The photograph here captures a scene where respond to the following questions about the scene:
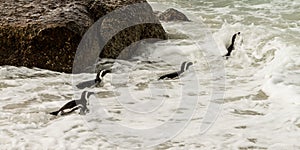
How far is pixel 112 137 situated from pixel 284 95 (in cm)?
209

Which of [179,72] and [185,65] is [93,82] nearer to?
[179,72]

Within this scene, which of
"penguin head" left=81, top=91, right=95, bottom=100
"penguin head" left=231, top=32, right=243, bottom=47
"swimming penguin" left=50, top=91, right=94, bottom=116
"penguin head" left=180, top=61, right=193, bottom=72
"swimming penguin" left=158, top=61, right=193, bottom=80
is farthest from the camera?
"penguin head" left=231, top=32, right=243, bottom=47

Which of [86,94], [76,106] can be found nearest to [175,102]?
[86,94]

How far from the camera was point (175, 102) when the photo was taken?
4.79m

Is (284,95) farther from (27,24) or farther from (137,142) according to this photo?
(27,24)

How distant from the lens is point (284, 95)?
192 inches

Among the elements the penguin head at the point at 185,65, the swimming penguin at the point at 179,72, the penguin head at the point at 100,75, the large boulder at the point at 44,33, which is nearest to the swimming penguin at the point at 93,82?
the penguin head at the point at 100,75

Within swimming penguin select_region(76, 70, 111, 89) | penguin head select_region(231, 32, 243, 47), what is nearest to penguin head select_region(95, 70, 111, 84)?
swimming penguin select_region(76, 70, 111, 89)

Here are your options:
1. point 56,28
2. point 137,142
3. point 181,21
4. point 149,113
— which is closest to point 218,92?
point 149,113

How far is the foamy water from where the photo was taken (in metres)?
3.82

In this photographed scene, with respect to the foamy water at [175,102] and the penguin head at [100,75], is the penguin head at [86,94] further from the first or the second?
the penguin head at [100,75]

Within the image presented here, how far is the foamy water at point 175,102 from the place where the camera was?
12.5ft

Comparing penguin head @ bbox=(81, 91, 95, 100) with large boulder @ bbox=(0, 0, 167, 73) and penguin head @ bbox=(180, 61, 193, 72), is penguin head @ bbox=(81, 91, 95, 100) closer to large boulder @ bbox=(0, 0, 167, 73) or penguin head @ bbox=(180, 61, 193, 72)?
large boulder @ bbox=(0, 0, 167, 73)

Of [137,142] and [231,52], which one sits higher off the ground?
[231,52]
